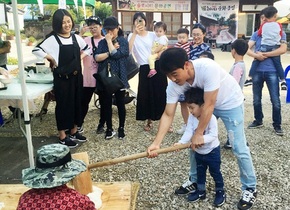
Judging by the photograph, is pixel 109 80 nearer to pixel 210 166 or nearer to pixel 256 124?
pixel 210 166

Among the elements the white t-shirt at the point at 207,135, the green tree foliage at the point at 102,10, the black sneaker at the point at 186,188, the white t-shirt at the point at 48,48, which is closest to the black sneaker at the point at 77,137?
the white t-shirt at the point at 48,48

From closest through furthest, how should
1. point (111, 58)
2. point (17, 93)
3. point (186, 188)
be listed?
point (186, 188)
point (17, 93)
point (111, 58)

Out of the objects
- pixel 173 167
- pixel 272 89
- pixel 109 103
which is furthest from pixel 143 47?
pixel 272 89

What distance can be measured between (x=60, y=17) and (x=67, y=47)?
323mm

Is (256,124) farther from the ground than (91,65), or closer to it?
closer to it

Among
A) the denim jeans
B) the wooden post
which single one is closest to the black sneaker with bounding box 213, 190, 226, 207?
the denim jeans

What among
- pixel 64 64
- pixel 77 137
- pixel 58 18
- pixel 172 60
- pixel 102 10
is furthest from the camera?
pixel 102 10

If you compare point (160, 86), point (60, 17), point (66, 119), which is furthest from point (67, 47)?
point (160, 86)

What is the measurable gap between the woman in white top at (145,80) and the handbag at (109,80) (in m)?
0.49

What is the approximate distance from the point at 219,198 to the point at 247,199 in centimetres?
22

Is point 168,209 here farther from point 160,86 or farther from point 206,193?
point 160,86

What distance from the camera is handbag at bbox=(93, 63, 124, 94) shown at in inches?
146

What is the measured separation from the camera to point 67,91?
141 inches

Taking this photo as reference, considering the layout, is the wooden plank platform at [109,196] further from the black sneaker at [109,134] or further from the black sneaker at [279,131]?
the black sneaker at [279,131]
